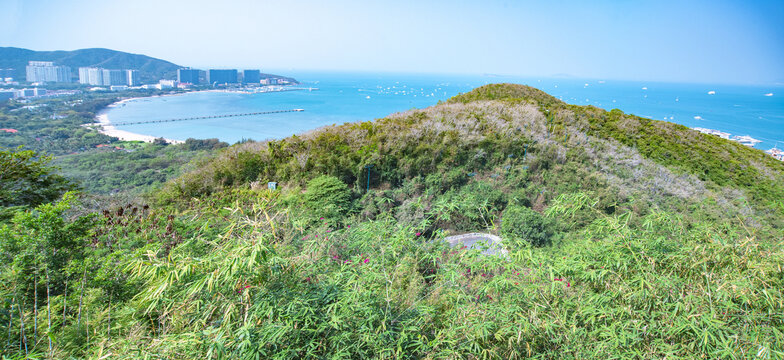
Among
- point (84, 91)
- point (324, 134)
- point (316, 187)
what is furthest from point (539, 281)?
point (84, 91)

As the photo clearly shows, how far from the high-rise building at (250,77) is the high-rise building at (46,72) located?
54.8 feet

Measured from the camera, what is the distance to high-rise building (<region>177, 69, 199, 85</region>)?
3800 cm

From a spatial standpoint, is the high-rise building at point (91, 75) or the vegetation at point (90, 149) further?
the high-rise building at point (91, 75)

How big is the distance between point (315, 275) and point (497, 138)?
9093 millimetres

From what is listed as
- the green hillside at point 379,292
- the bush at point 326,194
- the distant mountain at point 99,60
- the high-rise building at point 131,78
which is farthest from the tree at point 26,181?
the high-rise building at point 131,78

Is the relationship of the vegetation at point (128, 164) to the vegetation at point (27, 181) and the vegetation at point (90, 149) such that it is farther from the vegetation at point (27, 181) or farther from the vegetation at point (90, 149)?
the vegetation at point (27, 181)

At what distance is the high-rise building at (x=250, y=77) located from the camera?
1695 inches

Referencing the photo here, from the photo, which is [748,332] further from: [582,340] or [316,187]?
[316,187]

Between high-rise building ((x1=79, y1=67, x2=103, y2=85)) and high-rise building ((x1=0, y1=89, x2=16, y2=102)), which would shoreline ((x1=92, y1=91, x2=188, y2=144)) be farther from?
high-rise building ((x1=79, y1=67, x2=103, y2=85))

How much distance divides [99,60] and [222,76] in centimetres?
1224

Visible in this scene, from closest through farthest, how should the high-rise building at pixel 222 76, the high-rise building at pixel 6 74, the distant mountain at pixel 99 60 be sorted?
the high-rise building at pixel 6 74 < the distant mountain at pixel 99 60 < the high-rise building at pixel 222 76

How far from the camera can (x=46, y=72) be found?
30.5 m

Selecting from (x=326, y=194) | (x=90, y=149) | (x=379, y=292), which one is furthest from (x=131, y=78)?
(x=379, y=292)

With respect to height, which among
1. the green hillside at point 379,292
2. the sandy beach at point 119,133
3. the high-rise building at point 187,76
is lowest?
the green hillside at point 379,292
